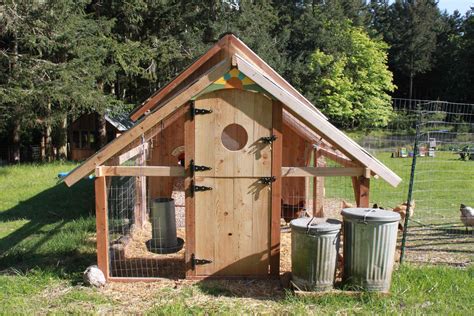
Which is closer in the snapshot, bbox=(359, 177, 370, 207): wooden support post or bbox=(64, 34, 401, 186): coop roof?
bbox=(64, 34, 401, 186): coop roof

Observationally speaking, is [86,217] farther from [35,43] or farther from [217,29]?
[217,29]

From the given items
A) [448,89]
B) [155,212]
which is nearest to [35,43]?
[155,212]

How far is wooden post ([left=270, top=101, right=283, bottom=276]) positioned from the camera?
6039 millimetres

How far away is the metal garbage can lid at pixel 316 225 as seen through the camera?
5.35m

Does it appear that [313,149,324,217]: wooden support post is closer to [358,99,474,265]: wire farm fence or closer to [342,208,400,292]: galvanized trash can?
[358,99,474,265]: wire farm fence

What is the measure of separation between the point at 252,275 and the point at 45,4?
1690cm

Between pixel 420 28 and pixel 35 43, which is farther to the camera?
pixel 420 28

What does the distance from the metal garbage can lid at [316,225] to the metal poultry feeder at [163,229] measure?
2.09 meters

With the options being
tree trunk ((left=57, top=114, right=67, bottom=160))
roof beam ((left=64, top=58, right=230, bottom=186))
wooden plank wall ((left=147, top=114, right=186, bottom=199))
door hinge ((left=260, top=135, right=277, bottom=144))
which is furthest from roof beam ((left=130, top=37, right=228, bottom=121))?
tree trunk ((left=57, top=114, right=67, bottom=160))

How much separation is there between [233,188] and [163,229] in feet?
4.59

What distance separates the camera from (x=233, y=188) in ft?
19.9

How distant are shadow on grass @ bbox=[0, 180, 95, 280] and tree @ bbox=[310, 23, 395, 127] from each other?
1049 inches

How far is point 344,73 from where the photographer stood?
131 feet

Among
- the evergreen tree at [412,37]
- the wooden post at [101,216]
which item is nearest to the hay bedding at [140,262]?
the wooden post at [101,216]
